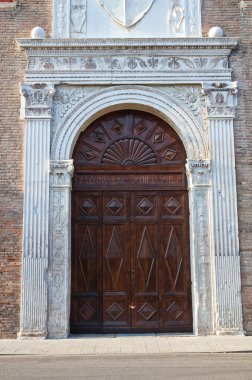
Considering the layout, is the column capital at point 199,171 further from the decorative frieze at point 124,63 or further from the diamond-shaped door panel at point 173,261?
the decorative frieze at point 124,63

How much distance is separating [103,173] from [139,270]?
2.09 m

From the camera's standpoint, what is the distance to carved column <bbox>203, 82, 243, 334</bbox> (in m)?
9.50

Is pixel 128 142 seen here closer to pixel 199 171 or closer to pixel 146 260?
pixel 199 171

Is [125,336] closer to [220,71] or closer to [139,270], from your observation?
[139,270]

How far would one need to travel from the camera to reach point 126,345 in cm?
869

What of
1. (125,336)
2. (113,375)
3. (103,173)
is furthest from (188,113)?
(113,375)

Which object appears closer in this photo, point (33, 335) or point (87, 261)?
point (33, 335)

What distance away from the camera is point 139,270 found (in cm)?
1002

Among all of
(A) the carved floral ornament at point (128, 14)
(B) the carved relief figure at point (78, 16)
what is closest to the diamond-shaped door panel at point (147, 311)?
(A) the carved floral ornament at point (128, 14)

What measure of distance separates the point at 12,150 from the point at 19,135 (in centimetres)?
33

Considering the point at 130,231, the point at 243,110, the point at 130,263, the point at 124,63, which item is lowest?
the point at 130,263

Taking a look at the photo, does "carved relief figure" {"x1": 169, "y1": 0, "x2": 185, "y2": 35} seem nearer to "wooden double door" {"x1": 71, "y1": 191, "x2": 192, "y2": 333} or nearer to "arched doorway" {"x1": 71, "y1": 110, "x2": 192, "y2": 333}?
"arched doorway" {"x1": 71, "y1": 110, "x2": 192, "y2": 333}

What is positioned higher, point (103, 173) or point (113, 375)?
point (103, 173)

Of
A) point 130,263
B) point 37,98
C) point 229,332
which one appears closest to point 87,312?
point 130,263
